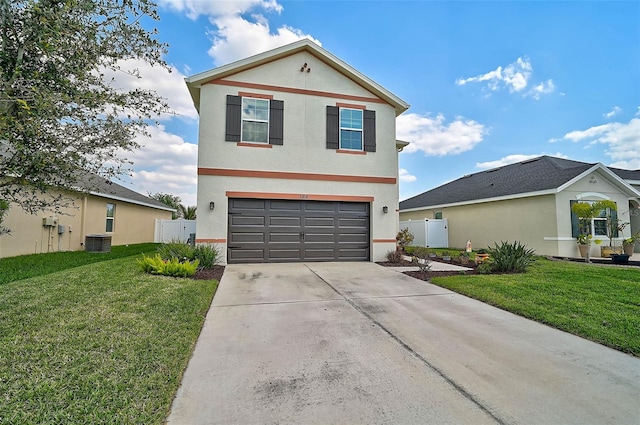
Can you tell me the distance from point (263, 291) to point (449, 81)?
12.5 meters

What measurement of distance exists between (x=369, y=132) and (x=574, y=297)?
7.74 metres

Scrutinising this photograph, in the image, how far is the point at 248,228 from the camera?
32.9 ft

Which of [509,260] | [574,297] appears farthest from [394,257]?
[574,297]

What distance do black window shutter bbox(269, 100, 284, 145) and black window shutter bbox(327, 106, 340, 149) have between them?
5.52 feet

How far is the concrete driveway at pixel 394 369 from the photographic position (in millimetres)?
2443

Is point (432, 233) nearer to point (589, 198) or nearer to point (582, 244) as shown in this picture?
point (582, 244)

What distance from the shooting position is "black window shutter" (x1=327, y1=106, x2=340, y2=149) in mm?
10828

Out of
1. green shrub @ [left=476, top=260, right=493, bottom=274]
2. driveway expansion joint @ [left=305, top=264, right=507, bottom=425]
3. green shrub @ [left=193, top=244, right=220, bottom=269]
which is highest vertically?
green shrub @ [left=193, top=244, right=220, bottom=269]

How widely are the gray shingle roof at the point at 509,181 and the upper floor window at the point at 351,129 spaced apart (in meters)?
8.57

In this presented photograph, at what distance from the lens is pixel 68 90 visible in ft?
13.2

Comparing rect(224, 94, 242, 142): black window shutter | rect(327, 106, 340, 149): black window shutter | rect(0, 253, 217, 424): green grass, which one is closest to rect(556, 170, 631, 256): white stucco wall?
rect(327, 106, 340, 149): black window shutter

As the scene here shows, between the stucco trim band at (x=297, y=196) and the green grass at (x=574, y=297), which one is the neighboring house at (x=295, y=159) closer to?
the stucco trim band at (x=297, y=196)

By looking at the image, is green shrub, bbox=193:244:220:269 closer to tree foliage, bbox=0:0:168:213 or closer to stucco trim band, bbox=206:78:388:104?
tree foliage, bbox=0:0:168:213

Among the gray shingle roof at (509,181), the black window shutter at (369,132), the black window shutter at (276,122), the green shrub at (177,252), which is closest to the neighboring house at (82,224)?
the green shrub at (177,252)
